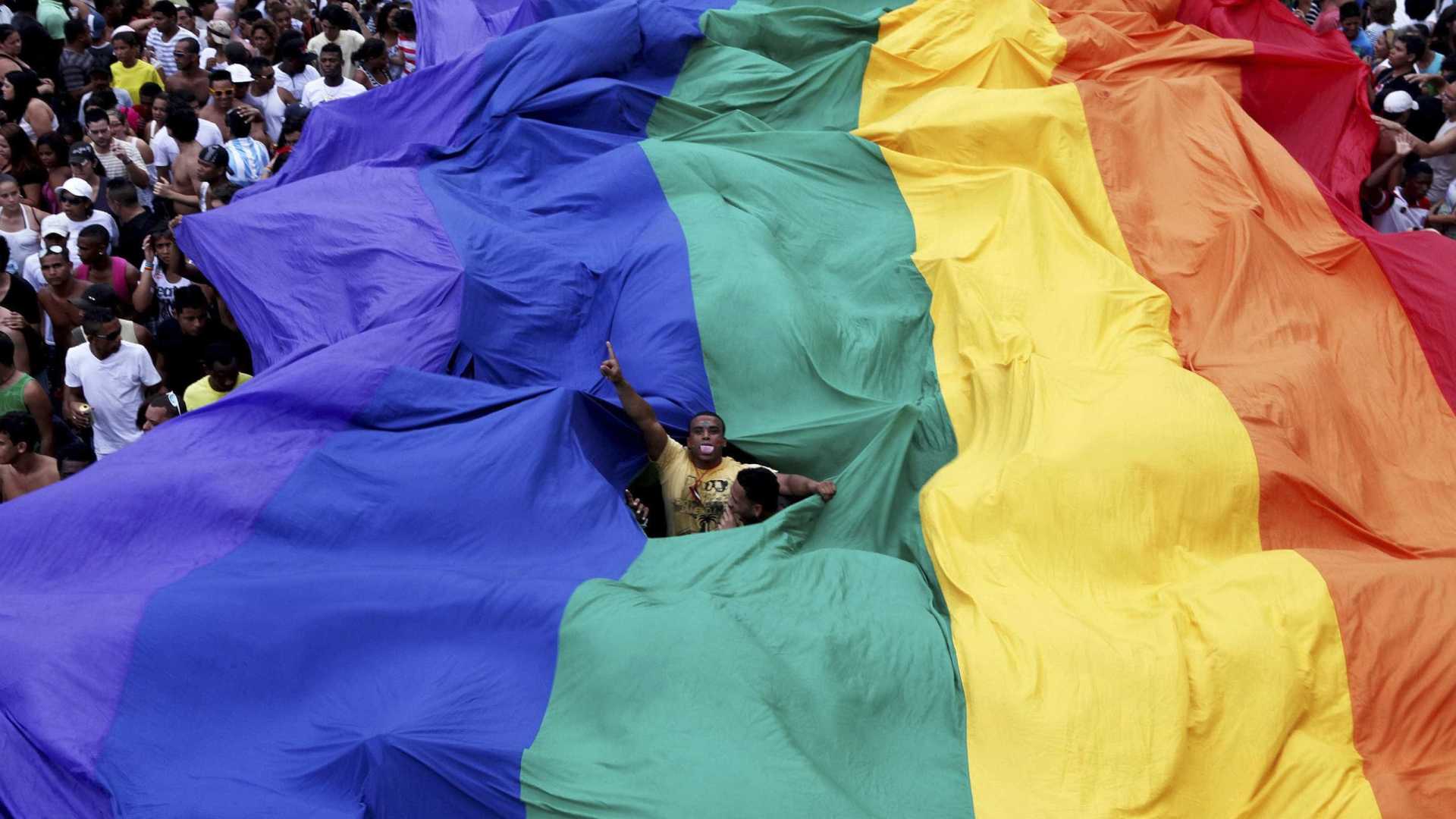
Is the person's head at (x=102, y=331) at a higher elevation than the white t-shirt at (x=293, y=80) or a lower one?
lower

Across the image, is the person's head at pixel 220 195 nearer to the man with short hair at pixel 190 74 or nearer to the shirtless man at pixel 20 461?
the man with short hair at pixel 190 74

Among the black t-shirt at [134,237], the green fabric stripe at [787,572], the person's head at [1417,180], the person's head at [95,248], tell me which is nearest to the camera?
the green fabric stripe at [787,572]

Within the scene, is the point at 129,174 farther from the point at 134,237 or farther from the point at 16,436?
the point at 16,436

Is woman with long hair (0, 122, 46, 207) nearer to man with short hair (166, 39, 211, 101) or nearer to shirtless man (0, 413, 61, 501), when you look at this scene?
man with short hair (166, 39, 211, 101)

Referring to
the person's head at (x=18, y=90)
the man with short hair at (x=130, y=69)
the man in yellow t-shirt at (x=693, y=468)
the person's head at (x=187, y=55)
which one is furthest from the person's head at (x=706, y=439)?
the person's head at (x=18, y=90)

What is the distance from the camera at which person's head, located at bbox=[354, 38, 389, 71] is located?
31.7 feet

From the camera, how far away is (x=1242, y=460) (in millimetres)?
5766

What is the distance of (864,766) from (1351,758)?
170 centimetres

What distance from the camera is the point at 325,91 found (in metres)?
9.31

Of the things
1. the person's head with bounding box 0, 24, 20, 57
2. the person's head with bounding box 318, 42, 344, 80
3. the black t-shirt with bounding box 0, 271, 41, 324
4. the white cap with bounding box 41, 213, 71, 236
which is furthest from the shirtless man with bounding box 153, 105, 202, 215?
the person's head with bounding box 0, 24, 20, 57

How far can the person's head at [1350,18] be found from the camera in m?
10.7

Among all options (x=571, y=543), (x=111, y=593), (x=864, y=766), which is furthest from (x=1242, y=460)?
(x=111, y=593)

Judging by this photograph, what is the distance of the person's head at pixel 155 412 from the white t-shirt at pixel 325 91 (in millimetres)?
2955

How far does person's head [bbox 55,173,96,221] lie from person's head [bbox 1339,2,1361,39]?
859 cm
